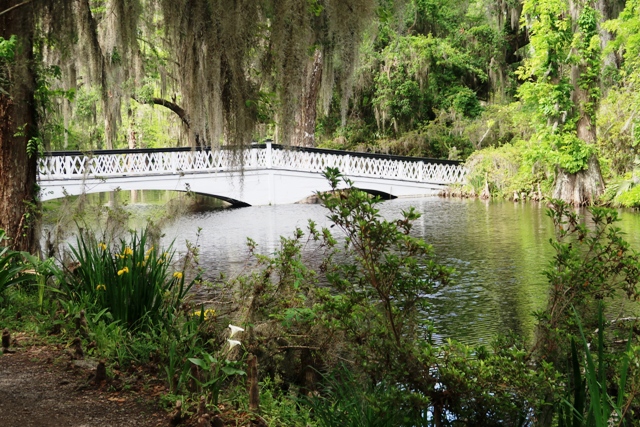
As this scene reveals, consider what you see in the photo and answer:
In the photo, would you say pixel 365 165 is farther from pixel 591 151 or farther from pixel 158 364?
pixel 158 364

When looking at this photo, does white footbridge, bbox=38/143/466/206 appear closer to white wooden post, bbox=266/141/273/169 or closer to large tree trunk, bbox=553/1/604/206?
white wooden post, bbox=266/141/273/169

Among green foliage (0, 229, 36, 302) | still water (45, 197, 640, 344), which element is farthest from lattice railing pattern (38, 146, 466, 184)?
green foliage (0, 229, 36, 302)

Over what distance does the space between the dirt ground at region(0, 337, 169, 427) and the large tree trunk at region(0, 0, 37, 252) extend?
8.44 feet

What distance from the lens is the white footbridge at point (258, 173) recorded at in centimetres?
2364

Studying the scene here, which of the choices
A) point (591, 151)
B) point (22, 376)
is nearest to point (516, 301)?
point (22, 376)

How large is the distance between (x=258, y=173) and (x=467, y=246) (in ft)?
47.4

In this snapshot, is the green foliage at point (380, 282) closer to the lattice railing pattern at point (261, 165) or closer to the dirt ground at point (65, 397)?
the dirt ground at point (65, 397)

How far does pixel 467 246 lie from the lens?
13.5m

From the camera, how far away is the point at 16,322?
18.4 ft

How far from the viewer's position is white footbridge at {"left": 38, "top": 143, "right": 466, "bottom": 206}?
23641 mm

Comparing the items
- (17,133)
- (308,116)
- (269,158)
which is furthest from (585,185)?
(17,133)

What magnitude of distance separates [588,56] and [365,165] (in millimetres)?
9225

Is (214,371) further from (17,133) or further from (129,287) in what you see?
(17,133)

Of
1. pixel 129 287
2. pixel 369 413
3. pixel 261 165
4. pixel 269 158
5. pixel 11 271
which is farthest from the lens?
pixel 269 158
